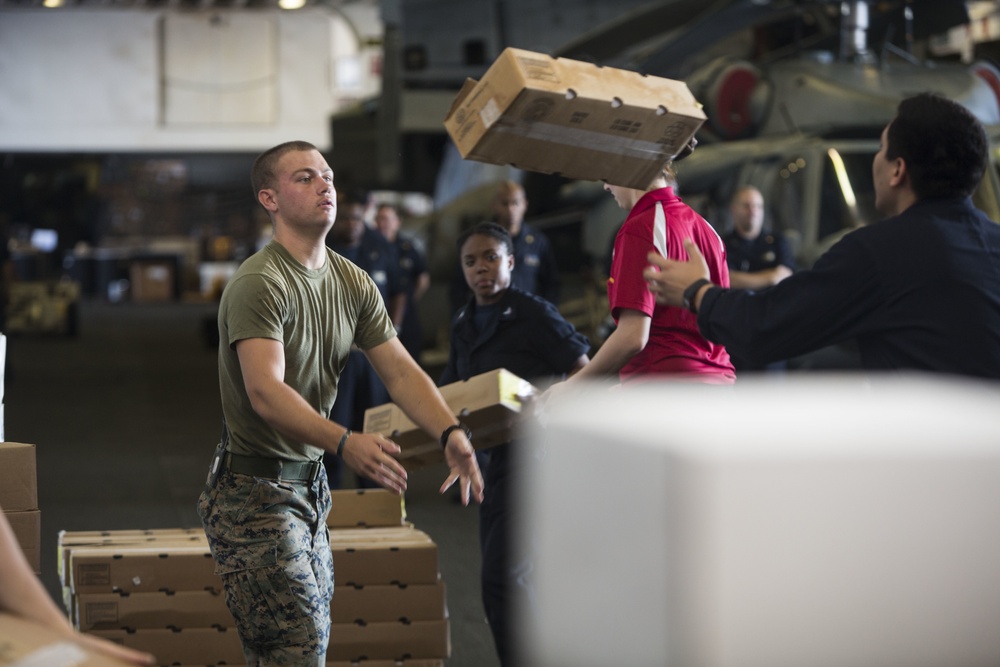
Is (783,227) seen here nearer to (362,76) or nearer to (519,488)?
(519,488)

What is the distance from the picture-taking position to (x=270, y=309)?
278cm

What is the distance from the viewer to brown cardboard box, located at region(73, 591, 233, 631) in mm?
3938

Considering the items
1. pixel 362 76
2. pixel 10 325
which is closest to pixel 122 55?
pixel 362 76

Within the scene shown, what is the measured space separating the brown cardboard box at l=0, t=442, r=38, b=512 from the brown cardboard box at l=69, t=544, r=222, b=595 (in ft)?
2.22

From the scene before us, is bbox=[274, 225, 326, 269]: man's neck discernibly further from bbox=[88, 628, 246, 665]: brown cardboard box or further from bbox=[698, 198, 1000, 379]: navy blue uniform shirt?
bbox=[88, 628, 246, 665]: brown cardboard box

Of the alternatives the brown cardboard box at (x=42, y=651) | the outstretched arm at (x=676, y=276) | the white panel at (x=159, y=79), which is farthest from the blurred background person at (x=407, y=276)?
the white panel at (x=159, y=79)

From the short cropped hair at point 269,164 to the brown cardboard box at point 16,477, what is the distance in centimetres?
99

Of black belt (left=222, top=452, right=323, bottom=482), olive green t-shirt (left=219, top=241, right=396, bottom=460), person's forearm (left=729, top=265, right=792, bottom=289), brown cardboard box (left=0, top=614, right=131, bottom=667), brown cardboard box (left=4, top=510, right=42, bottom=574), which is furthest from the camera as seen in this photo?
person's forearm (left=729, top=265, right=792, bottom=289)

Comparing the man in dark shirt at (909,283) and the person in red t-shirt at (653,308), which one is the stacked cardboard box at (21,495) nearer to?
the person in red t-shirt at (653,308)

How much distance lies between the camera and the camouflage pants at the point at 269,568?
283cm

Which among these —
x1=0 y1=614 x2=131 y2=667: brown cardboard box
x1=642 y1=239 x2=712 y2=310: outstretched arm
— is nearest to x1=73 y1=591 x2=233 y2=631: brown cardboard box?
x1=642 y1=239 x2=712 y2=310: outstretched arm

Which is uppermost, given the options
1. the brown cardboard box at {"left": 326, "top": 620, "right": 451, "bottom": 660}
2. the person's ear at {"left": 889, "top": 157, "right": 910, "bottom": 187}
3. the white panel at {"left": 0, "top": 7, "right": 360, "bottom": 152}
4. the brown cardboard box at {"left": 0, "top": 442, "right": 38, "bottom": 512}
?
the white panel at {"left": 0, "top": 7, "right": 360, "bottom": 152}

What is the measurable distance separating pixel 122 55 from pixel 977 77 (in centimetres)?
2769

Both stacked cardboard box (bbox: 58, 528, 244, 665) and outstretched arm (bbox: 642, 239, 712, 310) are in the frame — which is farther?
stacked cardboard box (bbox: 58, 528, 244, 665)
